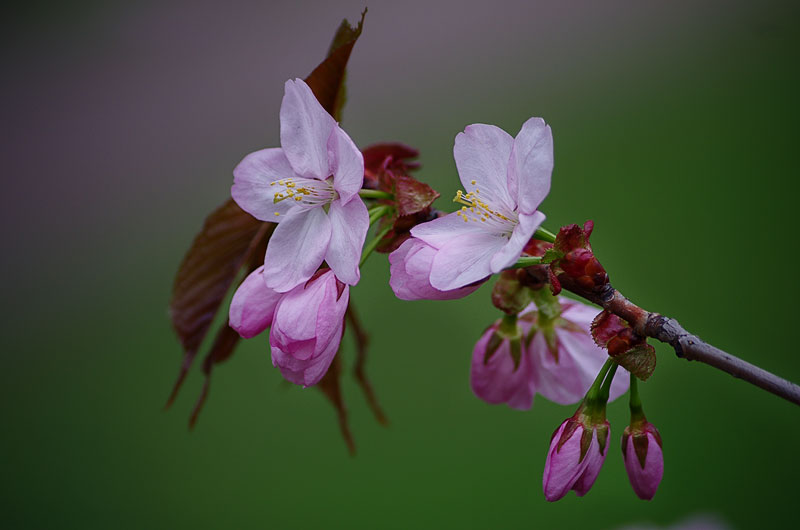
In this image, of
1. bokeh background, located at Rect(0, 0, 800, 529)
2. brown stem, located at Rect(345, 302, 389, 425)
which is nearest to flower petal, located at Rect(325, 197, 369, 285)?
brown stem, located at Rect(345, 302, 389, 425)

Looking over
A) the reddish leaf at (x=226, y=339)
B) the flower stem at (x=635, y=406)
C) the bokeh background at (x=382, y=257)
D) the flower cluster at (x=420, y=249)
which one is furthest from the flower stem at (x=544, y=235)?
the bokeh background at (x=382, y=257)

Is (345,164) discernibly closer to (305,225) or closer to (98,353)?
(305,225)

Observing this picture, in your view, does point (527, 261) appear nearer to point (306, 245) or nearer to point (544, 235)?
point (544, 235)

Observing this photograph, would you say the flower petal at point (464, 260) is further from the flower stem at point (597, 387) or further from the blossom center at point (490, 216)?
the flower stem at point (597, 387)

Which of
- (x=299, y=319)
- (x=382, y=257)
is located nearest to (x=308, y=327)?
(x=299, y=319)

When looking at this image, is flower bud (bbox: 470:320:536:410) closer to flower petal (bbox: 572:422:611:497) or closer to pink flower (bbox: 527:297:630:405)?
pink flower (bbox: 527:297:630:405)

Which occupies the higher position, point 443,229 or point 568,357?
point 443,229

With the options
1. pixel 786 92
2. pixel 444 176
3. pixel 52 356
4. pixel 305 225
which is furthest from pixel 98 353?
pixel 786 92

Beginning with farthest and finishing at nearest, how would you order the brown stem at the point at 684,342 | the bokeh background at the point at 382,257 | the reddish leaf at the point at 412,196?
1. the bokeh background at the point at 382,257
2. the reddish leaf at the point at 412,196
3. the brown stem at the point at 684,342

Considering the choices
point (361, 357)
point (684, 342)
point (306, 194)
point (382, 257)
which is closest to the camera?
point (684, 342)
